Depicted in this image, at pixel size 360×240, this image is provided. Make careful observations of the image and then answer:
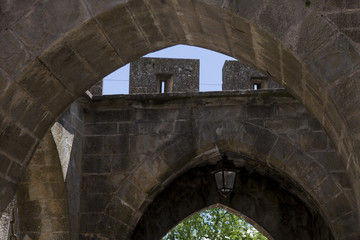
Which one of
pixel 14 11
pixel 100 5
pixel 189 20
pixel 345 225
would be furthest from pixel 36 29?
pixel 345 225

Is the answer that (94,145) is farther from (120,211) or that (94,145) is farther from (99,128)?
(120,211)

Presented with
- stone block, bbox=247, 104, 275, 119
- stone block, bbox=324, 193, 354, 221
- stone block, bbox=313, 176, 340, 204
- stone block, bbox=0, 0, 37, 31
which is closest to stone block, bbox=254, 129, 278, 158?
stone block, bbox=247, 104, 275, 119

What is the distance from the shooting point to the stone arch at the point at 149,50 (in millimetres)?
3006

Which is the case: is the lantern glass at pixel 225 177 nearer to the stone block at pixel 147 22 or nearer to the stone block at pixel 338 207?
the stone block at pixel 338 207

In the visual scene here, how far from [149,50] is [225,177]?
3800 mm

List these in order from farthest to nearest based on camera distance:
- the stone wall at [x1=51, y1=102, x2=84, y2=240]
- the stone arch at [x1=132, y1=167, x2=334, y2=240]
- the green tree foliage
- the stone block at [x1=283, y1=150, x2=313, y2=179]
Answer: the green tree foliage → the stone arch at [x1=132, y1=167, x2=334, y2=240] → the stone block at [x1=283, y1=150, x2=313, y2=179] → the stone wall at [x1=51, y1=102, x2=84, y2=240]

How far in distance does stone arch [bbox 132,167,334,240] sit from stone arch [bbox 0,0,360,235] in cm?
482

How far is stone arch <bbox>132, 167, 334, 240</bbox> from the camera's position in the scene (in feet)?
28.0

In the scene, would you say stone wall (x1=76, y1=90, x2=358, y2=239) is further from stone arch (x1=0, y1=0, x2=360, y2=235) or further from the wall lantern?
stone arch (x1=0, y1=0, x2=360, y2=235)

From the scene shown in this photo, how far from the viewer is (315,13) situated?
3059 mm

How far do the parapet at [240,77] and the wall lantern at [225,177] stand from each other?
3.04 ft

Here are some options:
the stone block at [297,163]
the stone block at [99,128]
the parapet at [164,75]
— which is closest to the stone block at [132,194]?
the stone block at [99,128]

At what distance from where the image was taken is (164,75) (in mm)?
7852

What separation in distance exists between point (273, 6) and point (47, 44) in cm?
122
